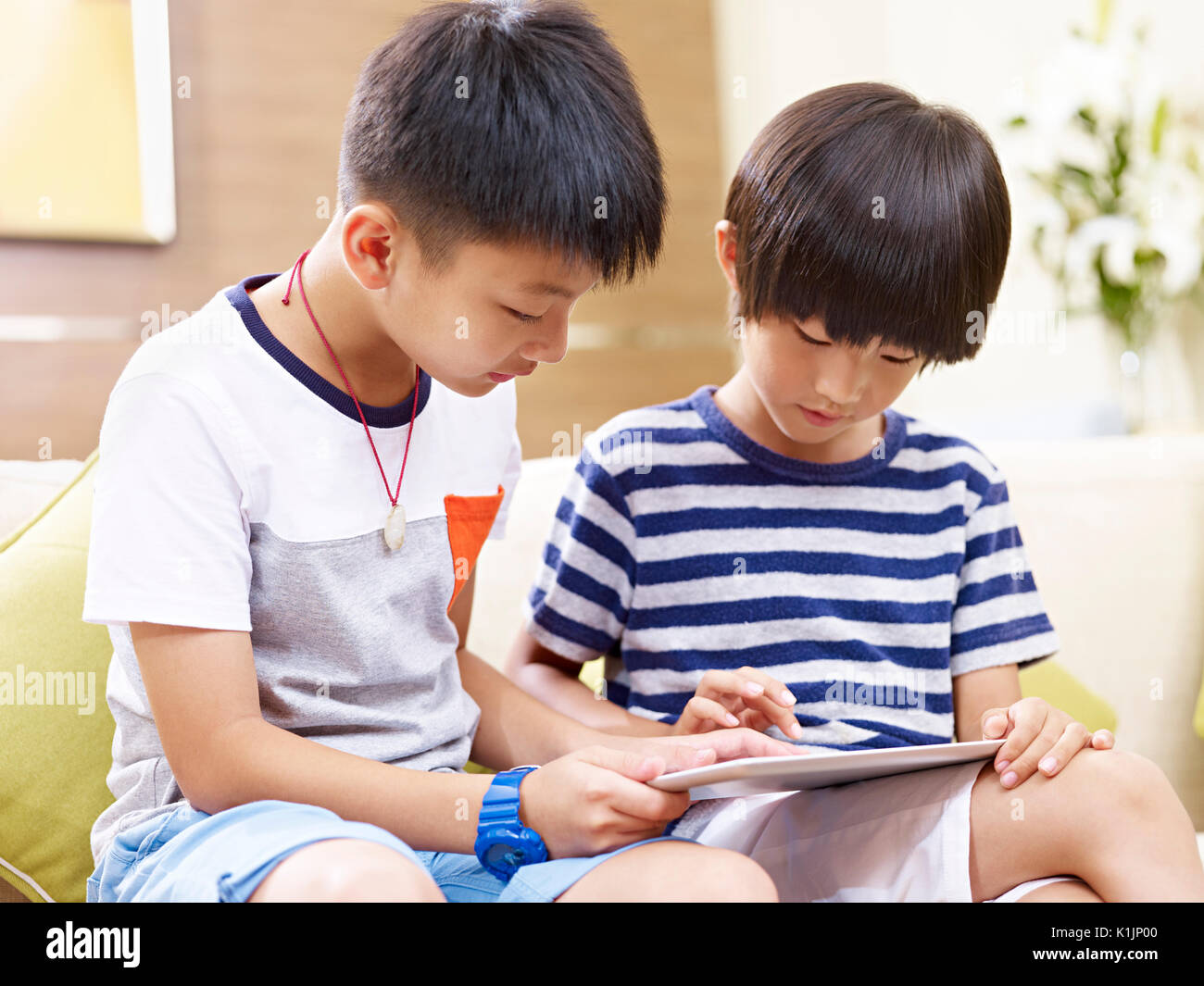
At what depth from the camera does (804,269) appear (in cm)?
92

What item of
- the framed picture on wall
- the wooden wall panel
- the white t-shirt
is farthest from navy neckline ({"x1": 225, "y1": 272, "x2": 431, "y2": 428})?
the framed picture on wall

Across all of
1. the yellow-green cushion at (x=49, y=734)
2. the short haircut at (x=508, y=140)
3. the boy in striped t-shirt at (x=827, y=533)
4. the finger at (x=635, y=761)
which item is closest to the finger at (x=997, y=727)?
the boy in striped t-shirt at (x=827, y=533)

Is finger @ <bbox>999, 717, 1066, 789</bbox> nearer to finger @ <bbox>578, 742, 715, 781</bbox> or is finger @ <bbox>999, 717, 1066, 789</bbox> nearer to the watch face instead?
finger @ <bbox>578, 742, 715, 781</bbox>

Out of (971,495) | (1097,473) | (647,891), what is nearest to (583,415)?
(1097,473)

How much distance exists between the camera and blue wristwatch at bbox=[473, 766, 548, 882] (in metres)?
0.70

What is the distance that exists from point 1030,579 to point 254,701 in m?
0.71

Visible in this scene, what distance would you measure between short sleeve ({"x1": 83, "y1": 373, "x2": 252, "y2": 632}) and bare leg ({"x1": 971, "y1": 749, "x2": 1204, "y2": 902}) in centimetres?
53

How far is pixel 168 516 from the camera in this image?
2.33 ft

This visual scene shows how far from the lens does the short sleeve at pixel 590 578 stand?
102cm

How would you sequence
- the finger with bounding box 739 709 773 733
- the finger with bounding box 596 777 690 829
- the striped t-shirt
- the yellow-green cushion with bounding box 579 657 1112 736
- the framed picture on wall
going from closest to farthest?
the finger with bounding box 596 777 690 829 → the finger with bounding box 739 709 773 733 → the striped t-shirt → the yellow-green cushion with bounding box 579 657 1112 736 → the framed picture on wall

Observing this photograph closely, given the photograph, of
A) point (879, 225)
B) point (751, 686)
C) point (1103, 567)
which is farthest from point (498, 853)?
point (1103, 567)

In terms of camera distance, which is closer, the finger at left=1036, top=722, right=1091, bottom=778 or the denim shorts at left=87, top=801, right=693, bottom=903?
the denim shorts at left=87, top=801, right=693, bottom=903

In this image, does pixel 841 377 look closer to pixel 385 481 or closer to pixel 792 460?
pixel 792 460
